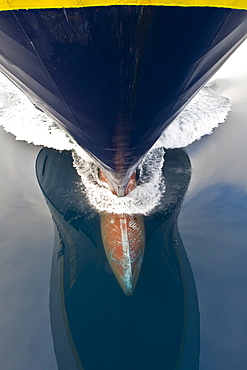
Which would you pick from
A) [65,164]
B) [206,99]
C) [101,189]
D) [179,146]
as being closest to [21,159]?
[65,164]

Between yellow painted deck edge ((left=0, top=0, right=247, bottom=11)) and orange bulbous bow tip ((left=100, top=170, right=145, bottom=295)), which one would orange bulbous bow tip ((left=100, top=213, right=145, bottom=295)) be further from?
yellow painted deck edge ((left=0, top=0, right=247, bottom=11))

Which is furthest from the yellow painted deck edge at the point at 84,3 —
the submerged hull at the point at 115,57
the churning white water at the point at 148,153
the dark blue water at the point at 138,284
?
the churning white water at the point at 148,153

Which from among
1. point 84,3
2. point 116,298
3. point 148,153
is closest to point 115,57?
point 84,3

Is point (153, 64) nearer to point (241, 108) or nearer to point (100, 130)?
point (100, 130)

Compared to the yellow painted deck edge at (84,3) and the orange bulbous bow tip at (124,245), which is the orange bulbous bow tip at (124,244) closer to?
the orange bulbous bow tip at (124,245)

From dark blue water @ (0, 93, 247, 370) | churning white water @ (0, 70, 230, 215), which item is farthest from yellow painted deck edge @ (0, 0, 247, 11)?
churning white water @ (0, 70, 230, 215)

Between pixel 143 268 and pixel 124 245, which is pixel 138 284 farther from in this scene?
pixel 124 245

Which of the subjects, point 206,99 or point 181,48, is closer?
point 181,48
